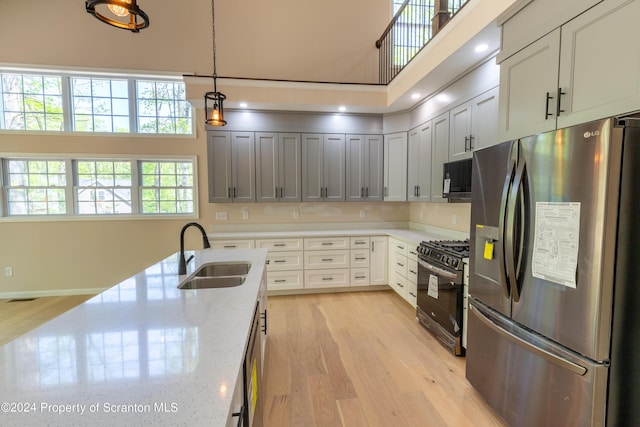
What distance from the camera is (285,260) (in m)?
4.00

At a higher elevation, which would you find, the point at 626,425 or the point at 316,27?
the point at 316,27

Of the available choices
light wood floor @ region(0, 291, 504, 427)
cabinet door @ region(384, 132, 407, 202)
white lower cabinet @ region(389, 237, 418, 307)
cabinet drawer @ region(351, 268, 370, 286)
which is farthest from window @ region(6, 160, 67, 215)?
white lower cabinet @ region(389, 237, 418, 307)

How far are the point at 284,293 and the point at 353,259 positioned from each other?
114 cm

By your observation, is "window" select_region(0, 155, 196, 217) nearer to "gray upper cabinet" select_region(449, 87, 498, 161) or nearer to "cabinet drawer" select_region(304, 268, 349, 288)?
"cabinet drawer" select_region(304, 268, 349, 288)

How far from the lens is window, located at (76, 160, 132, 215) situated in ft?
13.9

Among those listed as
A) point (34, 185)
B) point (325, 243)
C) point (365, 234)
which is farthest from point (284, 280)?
point (34, 185)

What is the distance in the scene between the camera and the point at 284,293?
4137mm

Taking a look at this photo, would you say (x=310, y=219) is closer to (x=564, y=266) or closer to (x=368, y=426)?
(x=368, y=426)

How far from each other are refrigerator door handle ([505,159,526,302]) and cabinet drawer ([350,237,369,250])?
255cm

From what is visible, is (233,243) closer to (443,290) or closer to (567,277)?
(443,290)

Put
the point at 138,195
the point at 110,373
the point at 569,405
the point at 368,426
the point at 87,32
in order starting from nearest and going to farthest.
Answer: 1. the point at 110,373
2. the point at 569,405
3. the point at 368,426
4. the point at 87,32
5. the point at 138,195

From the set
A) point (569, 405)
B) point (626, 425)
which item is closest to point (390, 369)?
point (569, 405)

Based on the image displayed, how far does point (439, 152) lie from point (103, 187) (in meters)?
4.80

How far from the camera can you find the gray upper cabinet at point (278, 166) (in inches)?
165
